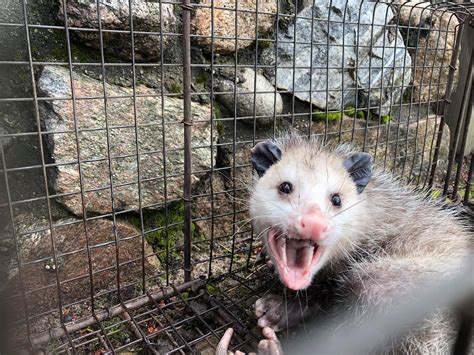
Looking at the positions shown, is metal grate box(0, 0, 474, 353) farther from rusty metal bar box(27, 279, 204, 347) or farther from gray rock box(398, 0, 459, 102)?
gray rock box(398, 0, 459, 102)

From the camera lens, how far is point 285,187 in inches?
62.6

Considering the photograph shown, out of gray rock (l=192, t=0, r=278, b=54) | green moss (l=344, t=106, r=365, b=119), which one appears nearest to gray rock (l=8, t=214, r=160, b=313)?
gray rock (l=192, t=0, r=278, b=54)

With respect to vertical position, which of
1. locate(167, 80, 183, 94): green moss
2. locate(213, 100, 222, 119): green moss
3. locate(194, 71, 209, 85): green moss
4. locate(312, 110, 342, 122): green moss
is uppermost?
locate(194, 71, 209, 85): green moss

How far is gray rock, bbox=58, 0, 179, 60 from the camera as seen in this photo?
4.92 ft

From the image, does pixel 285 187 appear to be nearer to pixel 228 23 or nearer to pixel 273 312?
pixel 273 312

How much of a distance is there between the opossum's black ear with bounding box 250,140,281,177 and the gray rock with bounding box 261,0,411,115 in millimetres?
449

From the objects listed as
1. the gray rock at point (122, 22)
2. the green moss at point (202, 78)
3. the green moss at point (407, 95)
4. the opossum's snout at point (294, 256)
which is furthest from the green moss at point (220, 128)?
the green moss at point (407, 95)

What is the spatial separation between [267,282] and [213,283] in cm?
24

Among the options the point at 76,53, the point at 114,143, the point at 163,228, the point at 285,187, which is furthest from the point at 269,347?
the point at 76,53

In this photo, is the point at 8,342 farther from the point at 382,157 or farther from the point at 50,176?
the point at 382,157

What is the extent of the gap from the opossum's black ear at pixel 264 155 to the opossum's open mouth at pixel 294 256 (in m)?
0.28

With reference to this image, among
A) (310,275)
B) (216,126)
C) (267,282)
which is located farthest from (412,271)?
(216,126)

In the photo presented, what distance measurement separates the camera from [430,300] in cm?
56

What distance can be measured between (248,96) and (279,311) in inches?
37.5
